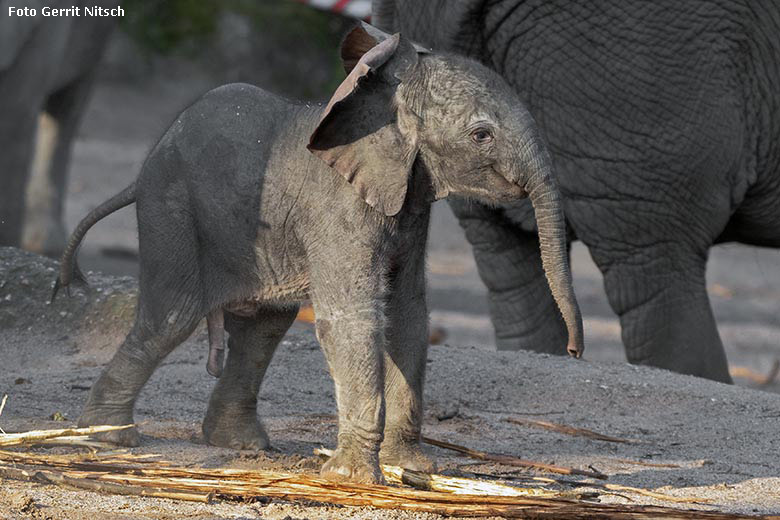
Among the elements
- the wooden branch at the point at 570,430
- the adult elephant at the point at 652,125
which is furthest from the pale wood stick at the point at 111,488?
the adult elephant at the point at 652,125

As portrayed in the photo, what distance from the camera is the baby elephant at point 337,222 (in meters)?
4.04

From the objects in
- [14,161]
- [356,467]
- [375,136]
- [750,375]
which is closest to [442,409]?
[356,467]

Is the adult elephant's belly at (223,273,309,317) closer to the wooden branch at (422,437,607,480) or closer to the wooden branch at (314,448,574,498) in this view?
the wooden branch at (314,448,574,498)

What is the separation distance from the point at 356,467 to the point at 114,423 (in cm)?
86

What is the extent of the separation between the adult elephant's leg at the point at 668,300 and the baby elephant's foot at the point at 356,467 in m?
2.52

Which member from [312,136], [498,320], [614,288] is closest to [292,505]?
[312,136]

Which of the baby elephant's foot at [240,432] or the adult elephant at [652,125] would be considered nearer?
the baby elephant's foot at [240,432]

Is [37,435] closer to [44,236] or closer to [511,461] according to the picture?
[511,461]

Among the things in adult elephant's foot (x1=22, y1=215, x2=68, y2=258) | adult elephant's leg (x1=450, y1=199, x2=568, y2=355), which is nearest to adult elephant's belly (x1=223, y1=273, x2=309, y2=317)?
adult elephant's leg (x1=450, y1=199, x2=568, y2=355)

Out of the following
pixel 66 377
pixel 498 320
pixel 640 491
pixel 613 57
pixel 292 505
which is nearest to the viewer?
pixel 292 505

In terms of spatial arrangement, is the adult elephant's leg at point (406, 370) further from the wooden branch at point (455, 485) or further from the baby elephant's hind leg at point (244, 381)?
the baby elephant's hind leg at point (244, 381)

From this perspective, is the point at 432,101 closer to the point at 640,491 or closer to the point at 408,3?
the point at 640,491

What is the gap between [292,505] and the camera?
3941 millimetres

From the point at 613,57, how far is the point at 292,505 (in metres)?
2.92
